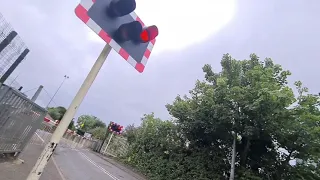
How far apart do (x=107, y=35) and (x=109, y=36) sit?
0.08 ft

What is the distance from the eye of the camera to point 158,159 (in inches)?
870

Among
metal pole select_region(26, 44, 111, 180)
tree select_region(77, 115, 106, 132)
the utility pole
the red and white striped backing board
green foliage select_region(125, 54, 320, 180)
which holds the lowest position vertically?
metal pole select_region(26, 44, 111, 180)

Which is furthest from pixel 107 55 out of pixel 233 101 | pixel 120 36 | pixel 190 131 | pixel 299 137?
pixel 190 131

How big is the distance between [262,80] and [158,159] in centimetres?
1137

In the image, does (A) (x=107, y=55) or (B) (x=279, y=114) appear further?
(B) (x=279, y=114)

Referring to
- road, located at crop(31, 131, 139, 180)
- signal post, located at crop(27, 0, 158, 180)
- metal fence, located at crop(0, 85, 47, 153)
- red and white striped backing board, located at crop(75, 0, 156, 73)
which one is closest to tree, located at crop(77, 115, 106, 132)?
road, located at crop(31, 131, 139, 180)

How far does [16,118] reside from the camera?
276 inches

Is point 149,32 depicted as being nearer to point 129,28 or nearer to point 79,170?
point 129,28

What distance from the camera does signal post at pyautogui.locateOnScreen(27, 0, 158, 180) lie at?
2094 mm

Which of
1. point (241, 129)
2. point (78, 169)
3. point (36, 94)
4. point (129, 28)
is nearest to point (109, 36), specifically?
point (129, 28)

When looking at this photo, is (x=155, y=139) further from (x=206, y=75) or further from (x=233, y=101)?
(x=233, y=101)

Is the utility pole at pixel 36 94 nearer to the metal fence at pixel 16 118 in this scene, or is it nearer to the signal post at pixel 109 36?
the metal fence at pixel 16 118

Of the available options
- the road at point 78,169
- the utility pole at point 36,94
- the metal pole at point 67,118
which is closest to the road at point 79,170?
the road at point 78,169

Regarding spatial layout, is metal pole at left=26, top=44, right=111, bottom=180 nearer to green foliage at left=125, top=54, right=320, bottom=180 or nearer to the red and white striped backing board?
the red and white striped backing board
